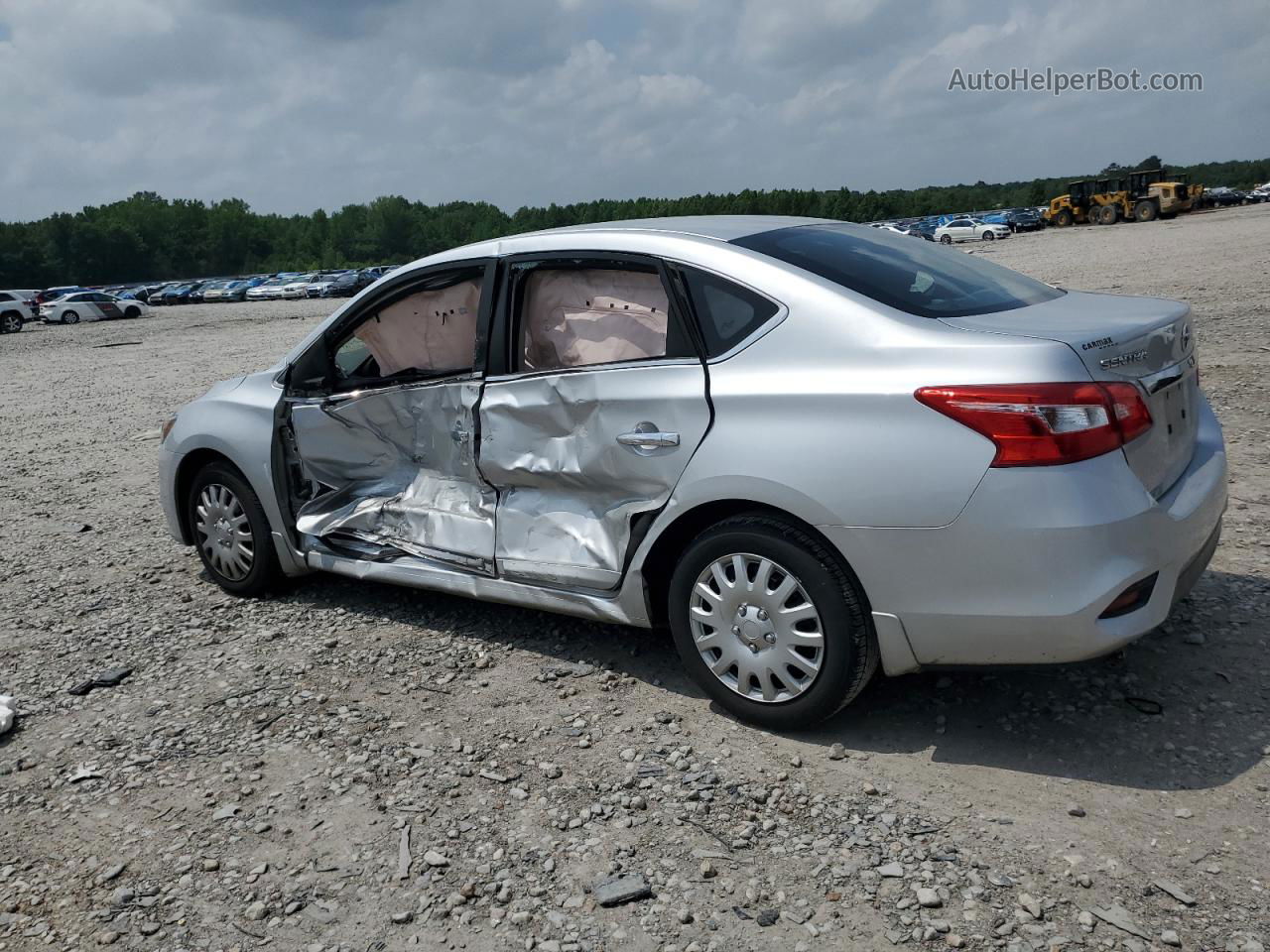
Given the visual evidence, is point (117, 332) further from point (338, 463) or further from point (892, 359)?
point (892, 359)

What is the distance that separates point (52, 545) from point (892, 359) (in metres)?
6.19

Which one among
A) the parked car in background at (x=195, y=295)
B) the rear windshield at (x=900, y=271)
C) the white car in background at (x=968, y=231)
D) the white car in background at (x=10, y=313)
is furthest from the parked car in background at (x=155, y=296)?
the rear windshield at (x=900, y=271)

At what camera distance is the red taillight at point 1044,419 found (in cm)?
314

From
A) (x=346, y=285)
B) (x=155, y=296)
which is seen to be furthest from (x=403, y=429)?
(x=155, y=296)

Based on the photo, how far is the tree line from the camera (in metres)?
110

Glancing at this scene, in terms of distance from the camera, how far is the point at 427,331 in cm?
495

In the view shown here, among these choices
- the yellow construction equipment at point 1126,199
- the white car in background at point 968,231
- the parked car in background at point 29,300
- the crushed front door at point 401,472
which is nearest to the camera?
the crushed front door at point 401,472

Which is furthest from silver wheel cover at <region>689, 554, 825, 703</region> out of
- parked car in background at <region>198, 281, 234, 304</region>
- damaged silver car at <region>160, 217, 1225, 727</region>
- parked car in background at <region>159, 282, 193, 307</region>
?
parked car in background at <region>159, 282, 193, 307</region>

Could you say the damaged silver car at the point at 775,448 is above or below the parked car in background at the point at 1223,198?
below

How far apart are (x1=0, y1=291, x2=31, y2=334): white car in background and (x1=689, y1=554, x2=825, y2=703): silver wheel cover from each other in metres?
43.6

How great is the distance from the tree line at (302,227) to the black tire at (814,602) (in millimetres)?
92006

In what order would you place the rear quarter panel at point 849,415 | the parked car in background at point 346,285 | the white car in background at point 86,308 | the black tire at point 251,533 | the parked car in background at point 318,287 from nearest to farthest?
the rear quarter panel at point 849,415, the black tire at point 251,533, the white car in background at point 86,308, the parked car in background at point 346,285, the parked car in background at point 318,287

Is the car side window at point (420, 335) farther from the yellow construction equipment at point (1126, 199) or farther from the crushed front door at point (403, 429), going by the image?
the yellow construction equipment at point (1126, 199)

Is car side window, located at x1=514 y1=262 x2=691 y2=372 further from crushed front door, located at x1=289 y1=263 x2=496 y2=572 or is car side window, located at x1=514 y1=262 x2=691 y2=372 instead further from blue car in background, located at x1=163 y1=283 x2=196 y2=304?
blue car in background, located at x1=163 y1=283 x2=196 y2=304
